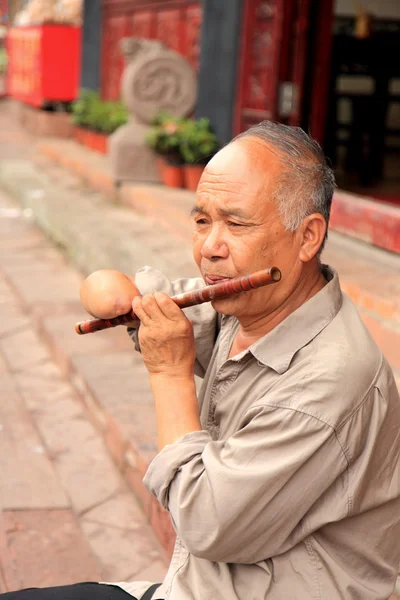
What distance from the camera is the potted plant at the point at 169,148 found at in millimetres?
7273

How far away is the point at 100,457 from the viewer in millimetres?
3527

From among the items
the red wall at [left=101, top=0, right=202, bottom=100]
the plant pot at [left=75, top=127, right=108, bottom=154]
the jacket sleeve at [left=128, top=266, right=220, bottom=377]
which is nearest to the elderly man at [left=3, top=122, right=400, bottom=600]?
the jacket sleeve at [left=128, top=266, right=220, bottom=377]

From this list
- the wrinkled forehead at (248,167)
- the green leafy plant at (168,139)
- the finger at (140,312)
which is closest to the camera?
the wrinkled forehead at (248,167)

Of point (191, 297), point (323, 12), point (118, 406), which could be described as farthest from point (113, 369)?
point (323, 12)

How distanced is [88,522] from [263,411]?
177 cm

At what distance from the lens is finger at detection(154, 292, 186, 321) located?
155 cm

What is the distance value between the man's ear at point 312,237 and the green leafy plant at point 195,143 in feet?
18.5

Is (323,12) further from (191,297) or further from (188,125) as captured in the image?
(191,297)

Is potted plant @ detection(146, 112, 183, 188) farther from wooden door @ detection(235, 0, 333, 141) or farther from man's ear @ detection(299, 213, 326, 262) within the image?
man's ear @ detection(299, 213, 326, 262)

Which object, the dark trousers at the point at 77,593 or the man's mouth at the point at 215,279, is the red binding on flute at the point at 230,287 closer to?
the man's mouth at the point at 215,279

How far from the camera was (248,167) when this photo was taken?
1.48 m

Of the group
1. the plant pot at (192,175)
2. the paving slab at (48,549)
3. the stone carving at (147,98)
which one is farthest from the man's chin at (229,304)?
the stone carving at (147,98)

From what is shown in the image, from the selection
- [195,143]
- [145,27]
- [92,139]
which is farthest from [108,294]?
[92,139]

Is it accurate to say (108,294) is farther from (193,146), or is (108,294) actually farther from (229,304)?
(193,146)
